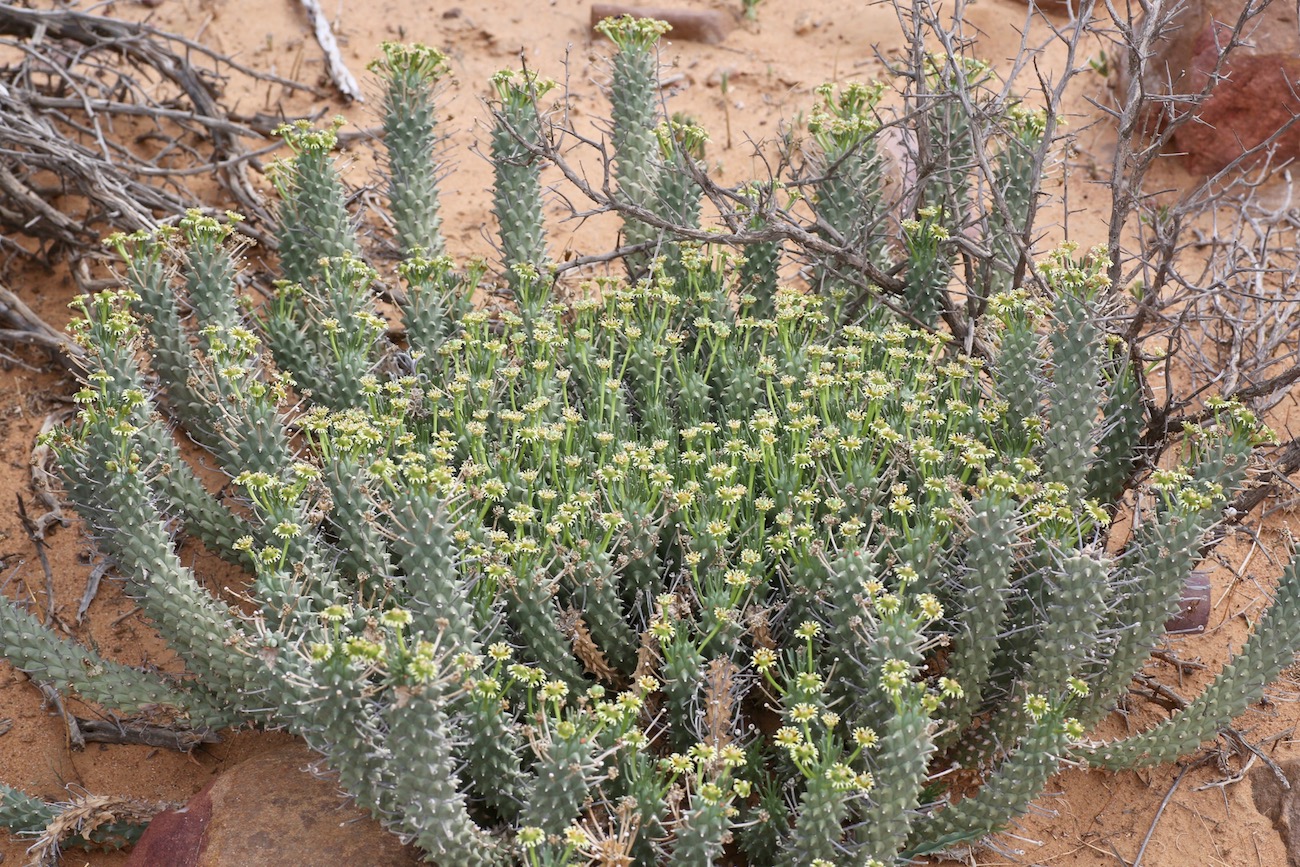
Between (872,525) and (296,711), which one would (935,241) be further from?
(296,711)

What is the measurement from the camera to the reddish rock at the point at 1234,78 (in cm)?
583

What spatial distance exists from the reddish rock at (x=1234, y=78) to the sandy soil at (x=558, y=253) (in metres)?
0.27

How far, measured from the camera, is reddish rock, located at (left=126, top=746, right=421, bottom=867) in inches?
110

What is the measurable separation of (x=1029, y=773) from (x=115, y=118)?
16.9 feet

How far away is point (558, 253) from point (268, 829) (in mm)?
3237

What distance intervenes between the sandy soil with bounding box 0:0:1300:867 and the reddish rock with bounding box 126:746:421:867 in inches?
16.7

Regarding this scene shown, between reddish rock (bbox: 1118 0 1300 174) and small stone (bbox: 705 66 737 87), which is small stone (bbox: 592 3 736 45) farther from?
reddish rock (bbox: 1118 0 1300 174)

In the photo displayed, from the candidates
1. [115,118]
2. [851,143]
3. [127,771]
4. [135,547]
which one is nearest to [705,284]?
[851,143]

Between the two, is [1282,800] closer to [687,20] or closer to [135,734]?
[135,734]

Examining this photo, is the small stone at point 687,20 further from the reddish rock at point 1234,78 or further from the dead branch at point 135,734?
the dead branch at point 135,734

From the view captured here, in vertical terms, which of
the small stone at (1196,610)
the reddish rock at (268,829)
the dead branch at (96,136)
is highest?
the dead branch at (96,136)

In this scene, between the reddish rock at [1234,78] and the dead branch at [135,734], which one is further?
the reddish rock at [1234,78]

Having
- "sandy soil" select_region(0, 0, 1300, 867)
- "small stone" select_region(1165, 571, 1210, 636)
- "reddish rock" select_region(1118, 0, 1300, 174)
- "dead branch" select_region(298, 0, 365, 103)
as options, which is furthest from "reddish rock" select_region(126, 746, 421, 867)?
"reddish rock" select_region(1118, 0, 1300, 174)

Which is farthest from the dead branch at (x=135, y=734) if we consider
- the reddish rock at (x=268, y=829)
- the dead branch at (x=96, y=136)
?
the dead branch at (x=96, y=136)
